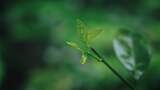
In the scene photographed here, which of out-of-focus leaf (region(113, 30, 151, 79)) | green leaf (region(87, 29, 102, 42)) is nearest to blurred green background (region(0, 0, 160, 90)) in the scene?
out-of-focus leaf (region(113, 30, 151, 79))

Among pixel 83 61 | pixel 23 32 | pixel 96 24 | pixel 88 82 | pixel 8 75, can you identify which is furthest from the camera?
pixel 8 75

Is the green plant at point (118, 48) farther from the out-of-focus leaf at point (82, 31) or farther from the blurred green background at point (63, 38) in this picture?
the blurred green background at point (63, 38)

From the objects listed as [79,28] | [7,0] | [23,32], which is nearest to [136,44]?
[79,28]

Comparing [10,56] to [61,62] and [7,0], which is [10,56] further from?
[61,62]

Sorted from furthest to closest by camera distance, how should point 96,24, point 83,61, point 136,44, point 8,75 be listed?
point 8,75 → point 96,24 → point 136,44 → point 83,61

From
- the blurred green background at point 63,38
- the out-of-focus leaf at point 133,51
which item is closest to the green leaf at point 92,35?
the out-of-focus leaf at point 133,51

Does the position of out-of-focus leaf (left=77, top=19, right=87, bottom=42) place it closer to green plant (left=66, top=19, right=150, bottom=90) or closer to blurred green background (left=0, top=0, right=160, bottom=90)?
green plant (left=66, top=19, right=150, bottom=90)

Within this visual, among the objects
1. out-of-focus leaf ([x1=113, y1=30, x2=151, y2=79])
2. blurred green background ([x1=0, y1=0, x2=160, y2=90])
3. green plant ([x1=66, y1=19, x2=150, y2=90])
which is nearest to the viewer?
green plant ([x1=66, y1=19, x2=150, y2=90])
